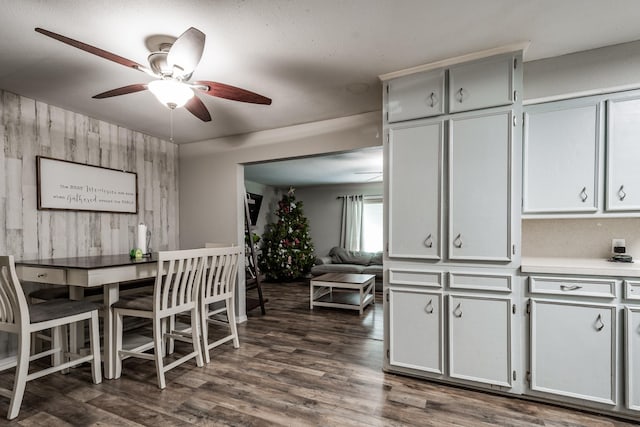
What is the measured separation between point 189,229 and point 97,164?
1.29m

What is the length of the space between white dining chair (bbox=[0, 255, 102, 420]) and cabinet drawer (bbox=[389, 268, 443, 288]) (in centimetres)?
227

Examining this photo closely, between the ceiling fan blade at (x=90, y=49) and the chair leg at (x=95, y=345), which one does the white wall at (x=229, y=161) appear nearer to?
the chair leg at (x=95, y=345)

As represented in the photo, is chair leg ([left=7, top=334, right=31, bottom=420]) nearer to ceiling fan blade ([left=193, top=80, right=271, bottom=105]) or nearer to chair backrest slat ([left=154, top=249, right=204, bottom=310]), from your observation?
chair backrest slat ([left=154, top=249, right=204, bottom=310])

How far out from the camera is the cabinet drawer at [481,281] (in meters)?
2.04

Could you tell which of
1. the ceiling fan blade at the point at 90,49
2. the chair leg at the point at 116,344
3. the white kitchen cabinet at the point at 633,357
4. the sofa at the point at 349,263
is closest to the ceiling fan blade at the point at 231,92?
the ceiling fan blade at the point at 90,49

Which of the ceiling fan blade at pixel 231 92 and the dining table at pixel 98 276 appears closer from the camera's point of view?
the ceiling fan blade at pixel 231 92

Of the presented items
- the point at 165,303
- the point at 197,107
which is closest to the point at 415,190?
the point at 197,107

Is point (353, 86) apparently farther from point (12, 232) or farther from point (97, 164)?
point (12, 232)

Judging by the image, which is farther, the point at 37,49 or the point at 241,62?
the point at 241,62

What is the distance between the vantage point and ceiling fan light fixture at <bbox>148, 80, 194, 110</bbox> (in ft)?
5.88

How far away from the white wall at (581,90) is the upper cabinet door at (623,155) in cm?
15

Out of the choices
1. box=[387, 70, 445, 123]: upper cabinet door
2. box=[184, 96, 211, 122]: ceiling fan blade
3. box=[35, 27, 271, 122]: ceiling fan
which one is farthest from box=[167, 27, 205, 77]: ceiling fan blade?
box=[387, 70, 445, 123]: upper cabinet door

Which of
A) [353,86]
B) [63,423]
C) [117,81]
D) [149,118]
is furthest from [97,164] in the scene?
[353,86]

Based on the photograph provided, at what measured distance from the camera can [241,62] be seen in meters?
2.17
